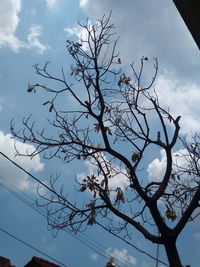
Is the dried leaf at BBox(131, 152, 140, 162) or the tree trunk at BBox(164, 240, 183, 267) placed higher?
the dried leaf at BBox(131, 152, 140, 162)

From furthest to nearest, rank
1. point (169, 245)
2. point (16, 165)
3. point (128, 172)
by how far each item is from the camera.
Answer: point (16, 165), point (128, 172), point (169, 245)

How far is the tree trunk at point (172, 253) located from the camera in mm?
5309

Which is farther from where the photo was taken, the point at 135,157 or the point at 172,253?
the point at 135,157

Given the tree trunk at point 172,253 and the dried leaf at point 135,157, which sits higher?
the dried leaf at point 135,157

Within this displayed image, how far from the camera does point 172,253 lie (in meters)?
5.43

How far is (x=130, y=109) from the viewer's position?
766 cm

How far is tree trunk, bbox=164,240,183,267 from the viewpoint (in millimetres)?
5309

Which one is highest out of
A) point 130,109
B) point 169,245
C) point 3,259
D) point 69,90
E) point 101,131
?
point 130,109

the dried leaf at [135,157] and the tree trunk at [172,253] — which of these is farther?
the dried leaf at [135,157]

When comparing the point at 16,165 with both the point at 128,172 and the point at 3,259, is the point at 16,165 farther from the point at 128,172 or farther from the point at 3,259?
the point at 128,172

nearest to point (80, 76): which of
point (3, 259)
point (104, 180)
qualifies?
point (104, 180)

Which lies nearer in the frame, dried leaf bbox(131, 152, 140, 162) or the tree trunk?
the tree trunk

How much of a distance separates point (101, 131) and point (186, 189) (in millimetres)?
2746

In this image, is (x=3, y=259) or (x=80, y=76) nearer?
(x=80, y=76)
